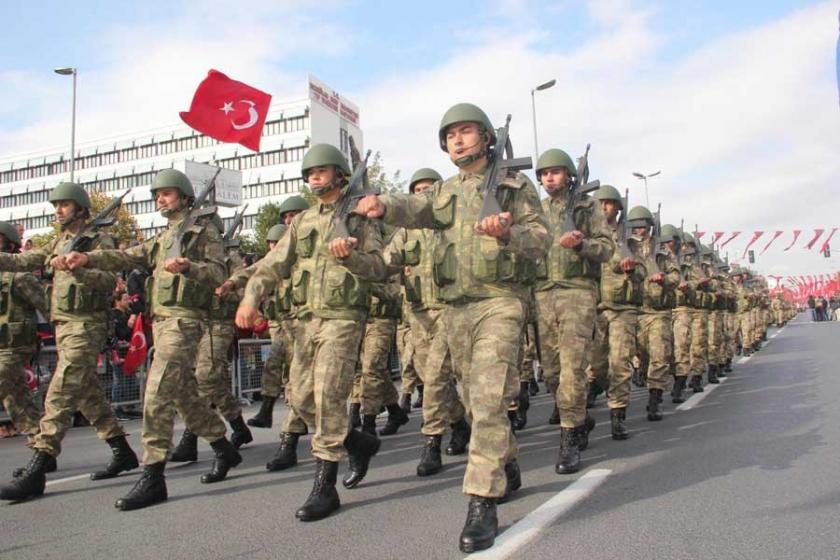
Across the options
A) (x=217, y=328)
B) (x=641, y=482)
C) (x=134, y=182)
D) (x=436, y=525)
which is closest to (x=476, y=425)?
(x=436, y=525)

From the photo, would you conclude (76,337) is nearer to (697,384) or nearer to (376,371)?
(376,371)

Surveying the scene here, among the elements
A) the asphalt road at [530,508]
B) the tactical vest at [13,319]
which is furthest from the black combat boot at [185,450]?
the tactical vest at [13,319]

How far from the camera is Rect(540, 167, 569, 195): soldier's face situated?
6582mm

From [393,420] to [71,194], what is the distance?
12.6 feet

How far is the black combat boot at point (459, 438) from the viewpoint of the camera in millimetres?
6215

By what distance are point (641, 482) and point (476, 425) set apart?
1.57 m

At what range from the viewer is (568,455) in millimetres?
5258

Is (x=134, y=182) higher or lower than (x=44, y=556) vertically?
higher

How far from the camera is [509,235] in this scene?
3836 millimetres

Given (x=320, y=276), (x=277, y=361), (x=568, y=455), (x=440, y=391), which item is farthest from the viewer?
(x=277, y=361)

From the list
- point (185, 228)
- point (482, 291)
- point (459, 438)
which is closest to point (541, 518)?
point (482, 291)

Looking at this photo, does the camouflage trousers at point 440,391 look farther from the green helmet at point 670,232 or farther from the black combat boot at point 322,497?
the green helmet at point 670,232

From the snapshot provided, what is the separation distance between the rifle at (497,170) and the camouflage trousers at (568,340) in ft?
6.13

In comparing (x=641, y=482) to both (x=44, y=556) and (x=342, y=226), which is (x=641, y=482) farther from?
(x=44, y=556)
